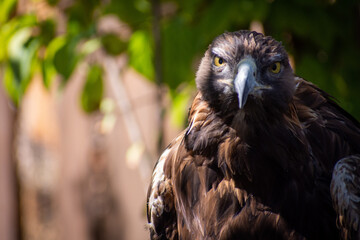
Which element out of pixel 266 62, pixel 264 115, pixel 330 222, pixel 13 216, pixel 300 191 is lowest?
pixel 13 216

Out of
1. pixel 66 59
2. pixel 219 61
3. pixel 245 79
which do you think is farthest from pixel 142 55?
pixel 245 79

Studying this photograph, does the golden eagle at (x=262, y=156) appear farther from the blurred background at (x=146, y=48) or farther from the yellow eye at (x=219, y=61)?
the blurred background at (x=146, y=48)

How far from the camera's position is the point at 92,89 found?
337cm

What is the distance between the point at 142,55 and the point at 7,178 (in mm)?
2442

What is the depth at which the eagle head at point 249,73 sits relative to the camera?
2.16 metres

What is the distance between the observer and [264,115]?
226 centimetres

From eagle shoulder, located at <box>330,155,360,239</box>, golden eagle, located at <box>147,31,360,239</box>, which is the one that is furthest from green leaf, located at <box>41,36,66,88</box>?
eagle shoulder, located at <box>330,155,360,239</box>

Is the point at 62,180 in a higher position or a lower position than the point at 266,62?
lower

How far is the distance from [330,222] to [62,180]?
3.09m

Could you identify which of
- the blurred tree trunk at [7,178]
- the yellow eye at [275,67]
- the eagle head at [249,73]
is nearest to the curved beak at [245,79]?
the eagle head at [249,73]

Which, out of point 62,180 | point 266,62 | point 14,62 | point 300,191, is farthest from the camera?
point 62,180

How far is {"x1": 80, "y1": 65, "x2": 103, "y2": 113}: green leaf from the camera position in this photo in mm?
3365

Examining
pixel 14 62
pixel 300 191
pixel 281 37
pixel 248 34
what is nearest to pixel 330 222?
pixel 300 191

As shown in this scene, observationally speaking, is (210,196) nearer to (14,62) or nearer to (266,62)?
(266,62)
